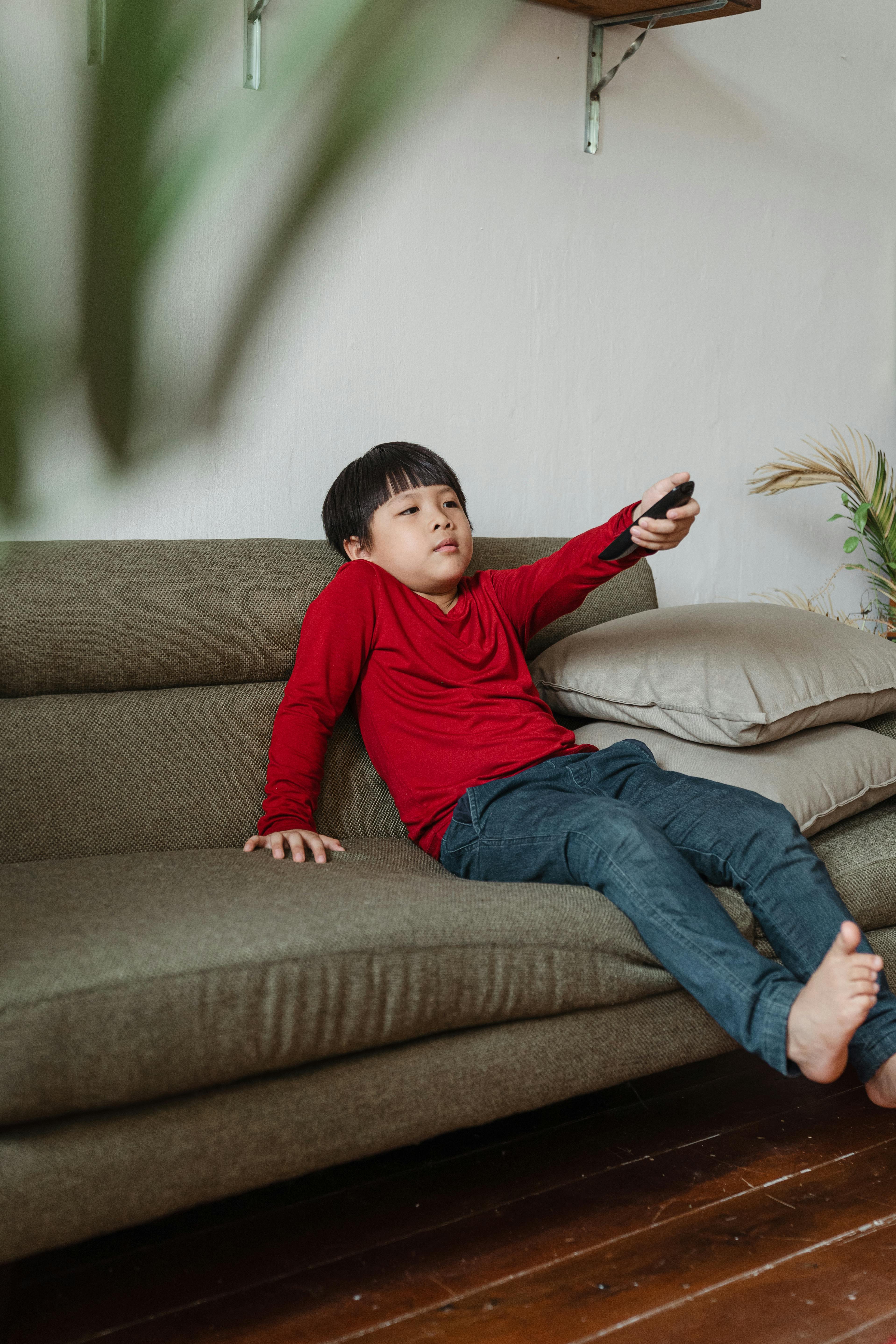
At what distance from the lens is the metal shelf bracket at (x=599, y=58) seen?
2123mm

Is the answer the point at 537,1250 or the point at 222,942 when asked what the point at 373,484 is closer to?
the point at 222,942

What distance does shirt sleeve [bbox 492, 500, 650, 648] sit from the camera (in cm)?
163

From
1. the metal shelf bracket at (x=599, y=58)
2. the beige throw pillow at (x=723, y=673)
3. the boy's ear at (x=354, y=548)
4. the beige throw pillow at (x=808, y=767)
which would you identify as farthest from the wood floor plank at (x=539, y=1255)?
the metal shelf bracket at (x=599, y=58)

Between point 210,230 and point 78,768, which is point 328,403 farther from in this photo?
point 210,230

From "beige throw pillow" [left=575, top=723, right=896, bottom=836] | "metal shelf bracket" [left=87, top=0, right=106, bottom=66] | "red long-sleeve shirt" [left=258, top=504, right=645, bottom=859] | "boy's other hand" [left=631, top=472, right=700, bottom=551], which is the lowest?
"beige throw pillow" [left=575, top=723, right=896, bottom=836]

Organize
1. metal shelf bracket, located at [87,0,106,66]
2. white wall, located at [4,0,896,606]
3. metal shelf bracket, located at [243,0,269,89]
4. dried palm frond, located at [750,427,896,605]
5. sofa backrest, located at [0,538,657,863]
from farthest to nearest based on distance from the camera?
dried palm frond, located at [750,427,896,605], white wall, located at [4,0,896,606], sofa backrest, located at [0,538,657,863], metal shelf bracket, located at [243,0,269,89], metal shelf bracket, located at [87,0,106,66]

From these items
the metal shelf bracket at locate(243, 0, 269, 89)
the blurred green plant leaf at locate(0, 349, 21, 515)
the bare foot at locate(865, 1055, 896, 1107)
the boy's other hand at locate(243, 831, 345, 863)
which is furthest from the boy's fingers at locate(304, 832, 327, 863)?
the blurred green plant leaf at locate(0, 349, 21, 515)

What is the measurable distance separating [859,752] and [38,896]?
3.71ft

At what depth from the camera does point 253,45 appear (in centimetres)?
58

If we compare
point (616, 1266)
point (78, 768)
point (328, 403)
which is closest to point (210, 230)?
point (616, 1266)

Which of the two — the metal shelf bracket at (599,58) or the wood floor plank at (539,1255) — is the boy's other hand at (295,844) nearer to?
the wood floor plank at (539,1255)

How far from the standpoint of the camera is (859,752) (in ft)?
5.21

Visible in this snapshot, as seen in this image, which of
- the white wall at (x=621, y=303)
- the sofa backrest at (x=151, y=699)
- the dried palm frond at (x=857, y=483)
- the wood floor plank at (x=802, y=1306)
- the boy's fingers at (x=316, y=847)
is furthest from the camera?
the dried palm frond at (x=857, y=483)

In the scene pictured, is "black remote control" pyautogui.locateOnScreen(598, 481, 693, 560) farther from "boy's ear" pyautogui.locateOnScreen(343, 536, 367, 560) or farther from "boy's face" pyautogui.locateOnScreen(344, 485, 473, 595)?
"boy's ear" pyautogui.locateOnScreen(343, 536, 367, 560)
